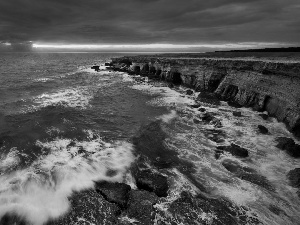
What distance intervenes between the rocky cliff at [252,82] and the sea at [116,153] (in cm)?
164

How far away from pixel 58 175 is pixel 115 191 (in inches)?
161

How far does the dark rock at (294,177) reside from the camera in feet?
41.3

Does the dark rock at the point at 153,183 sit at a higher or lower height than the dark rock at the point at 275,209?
higher

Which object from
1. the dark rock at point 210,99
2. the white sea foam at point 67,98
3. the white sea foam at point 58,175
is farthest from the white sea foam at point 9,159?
the dark rock at point 210,99

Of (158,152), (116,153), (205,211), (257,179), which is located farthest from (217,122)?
(205,211)

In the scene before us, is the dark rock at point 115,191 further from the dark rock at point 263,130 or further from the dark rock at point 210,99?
the dark rock at point 210,99

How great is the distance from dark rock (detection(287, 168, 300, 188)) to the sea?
0.38m

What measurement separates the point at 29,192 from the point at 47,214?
2.19 metres

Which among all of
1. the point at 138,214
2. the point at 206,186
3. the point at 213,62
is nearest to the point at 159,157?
the point at 206,186

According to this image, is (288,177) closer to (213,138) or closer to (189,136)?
(213,138)

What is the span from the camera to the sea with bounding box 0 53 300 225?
1127 cm

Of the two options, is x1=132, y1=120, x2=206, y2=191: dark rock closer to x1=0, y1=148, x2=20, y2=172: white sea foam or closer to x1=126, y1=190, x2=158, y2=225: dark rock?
x1=126, y1=190, x2=158, y2=225: dark rock

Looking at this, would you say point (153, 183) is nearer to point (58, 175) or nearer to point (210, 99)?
point (58, 175)

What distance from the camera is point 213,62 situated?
39.6m
